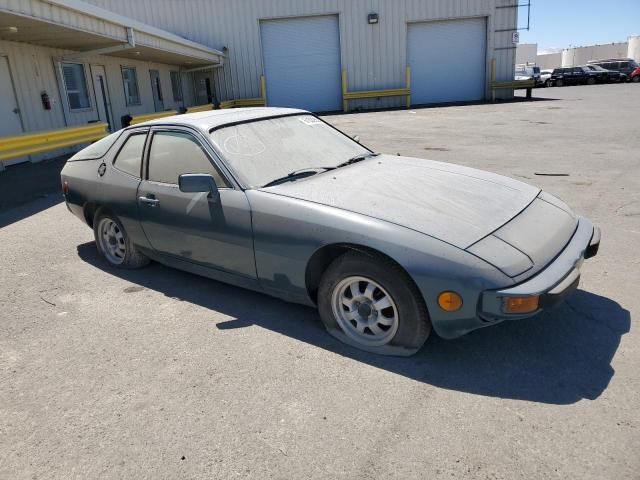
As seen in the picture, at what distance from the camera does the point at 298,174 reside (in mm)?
3641

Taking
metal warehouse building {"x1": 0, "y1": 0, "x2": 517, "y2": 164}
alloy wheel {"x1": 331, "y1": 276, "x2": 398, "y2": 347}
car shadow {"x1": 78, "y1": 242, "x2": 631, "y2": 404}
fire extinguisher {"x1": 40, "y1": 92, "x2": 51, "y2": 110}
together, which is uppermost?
metal warehouse building {"x1": 0, "y1": 0, "x2": 517, "y2": 164}

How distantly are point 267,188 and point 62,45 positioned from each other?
501 inches

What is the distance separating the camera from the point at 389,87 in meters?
26.8

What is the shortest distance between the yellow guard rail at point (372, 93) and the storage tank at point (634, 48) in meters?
51.1

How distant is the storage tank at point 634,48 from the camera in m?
61.3

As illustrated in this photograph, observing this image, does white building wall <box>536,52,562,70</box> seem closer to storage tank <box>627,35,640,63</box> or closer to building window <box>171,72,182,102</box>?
storage tank <box>627,35,640,63</box>

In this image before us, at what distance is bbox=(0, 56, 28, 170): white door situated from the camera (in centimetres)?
1142

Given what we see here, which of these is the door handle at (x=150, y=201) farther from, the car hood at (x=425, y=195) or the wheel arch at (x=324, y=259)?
the wheel arch at (x=324, y=259)

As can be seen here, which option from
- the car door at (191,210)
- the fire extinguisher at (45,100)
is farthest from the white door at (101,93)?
the car door at (191,210)

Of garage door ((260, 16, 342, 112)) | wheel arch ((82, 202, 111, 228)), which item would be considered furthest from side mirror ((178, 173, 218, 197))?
garage door ((260, 16, 342, 112))

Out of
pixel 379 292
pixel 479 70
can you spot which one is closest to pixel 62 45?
pixel 379 292

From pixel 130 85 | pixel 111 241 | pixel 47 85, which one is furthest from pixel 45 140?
pixel 130 85

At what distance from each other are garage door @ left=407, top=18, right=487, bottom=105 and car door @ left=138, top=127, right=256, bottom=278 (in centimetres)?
2504

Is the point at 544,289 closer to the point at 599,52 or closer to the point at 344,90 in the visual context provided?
the point at 344,90
